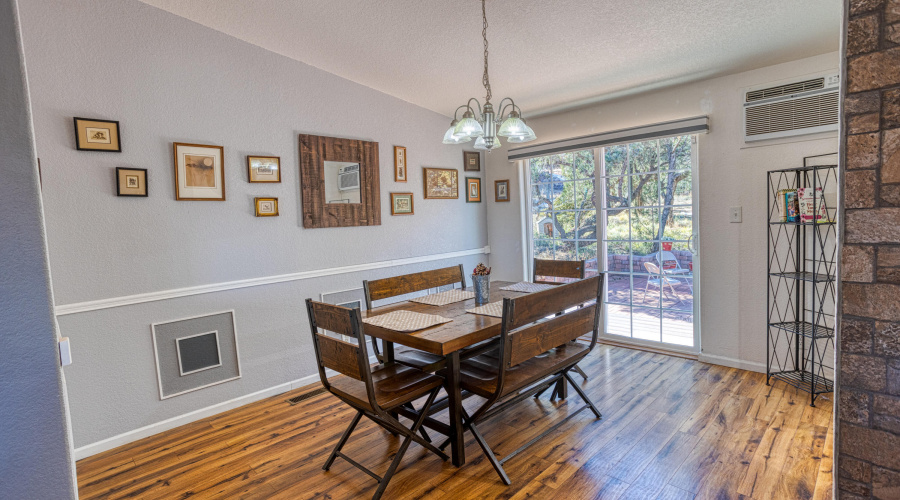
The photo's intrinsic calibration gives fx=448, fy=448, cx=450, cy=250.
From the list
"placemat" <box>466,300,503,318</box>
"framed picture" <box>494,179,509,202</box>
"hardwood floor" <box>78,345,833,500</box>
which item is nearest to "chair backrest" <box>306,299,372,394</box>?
"hardwood floor" <box>78,345,833,500</box>

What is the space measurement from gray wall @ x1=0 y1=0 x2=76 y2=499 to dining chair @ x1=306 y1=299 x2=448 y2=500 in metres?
0.91

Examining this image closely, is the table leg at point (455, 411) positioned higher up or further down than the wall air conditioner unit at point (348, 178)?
further down

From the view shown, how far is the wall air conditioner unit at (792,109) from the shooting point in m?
2.76

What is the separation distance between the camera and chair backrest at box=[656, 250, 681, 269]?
3578 mm

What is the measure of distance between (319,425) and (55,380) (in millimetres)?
1801

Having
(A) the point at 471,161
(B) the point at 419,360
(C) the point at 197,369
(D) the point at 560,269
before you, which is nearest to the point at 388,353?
(B) the point at 419,360

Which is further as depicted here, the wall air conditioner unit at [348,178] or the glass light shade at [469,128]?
the wall air conditioner unit at [348,178]

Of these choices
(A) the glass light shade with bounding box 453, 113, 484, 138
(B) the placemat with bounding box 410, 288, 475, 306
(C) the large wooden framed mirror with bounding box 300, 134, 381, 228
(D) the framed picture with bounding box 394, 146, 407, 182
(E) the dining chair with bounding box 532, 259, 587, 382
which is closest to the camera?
(A) the glass light shade with bounding box 453, 113, 484, 138

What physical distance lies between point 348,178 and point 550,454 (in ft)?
7.93

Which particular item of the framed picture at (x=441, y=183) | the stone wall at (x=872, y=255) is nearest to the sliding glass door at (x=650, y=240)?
the framed picture at (x=441, y=183)

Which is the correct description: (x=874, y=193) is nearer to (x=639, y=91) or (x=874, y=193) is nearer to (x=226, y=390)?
(x=639, y=91)

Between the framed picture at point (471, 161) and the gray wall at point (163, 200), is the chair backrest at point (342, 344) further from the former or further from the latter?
the framed picture at point (471, 161)

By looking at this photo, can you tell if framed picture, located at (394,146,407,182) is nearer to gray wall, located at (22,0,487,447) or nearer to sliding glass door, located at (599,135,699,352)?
gray wall, located at (22,0,487,447)

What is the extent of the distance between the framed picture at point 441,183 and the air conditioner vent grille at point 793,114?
240 cm
